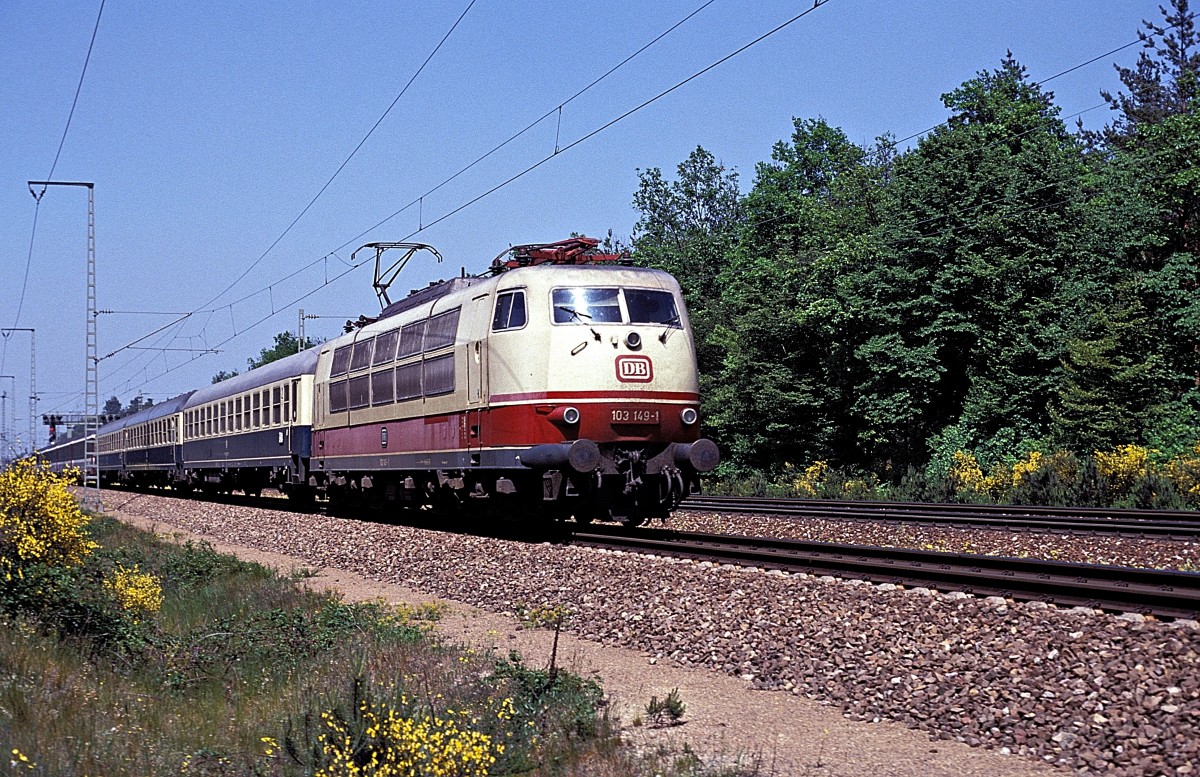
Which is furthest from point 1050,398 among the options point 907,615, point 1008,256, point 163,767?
point 163,767

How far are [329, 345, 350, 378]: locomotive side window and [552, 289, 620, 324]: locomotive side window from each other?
8838mm

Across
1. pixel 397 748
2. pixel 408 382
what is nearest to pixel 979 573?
pixel 397 748

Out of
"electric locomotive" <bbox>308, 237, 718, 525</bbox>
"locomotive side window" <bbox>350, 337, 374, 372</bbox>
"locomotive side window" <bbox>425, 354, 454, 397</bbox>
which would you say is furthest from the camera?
"locomotive side window" <bbox>350, 337, 374, 372</bbox>

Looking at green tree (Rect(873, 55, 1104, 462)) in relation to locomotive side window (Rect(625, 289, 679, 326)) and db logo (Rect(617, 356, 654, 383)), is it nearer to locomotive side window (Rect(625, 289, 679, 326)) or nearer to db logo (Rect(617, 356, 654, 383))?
locomotive side window (Rect(625, 289, 679, 326))

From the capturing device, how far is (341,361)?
24.4m

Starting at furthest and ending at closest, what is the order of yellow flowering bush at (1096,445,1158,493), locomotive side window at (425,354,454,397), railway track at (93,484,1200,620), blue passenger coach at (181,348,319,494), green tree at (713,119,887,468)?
green tree at (713,119,887,468), blue passenger coach at (181,348,319,494), yellow flowering bush at (1096,445,1158,493), locomotive side window at (425,354,454,397), railway track at (93,484,1200,620)

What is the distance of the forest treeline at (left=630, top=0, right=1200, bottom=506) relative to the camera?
2878cm

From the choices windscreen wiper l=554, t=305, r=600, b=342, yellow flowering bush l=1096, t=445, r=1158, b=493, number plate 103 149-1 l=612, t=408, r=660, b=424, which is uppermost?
windscreen wiper l=554, t=305, r=600, b=342

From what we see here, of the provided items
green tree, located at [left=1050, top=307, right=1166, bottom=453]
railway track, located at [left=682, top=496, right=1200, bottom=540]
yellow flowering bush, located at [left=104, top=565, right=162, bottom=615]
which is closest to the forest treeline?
green tree, located at [left=1050, top=307, right=1166, bottom=453]

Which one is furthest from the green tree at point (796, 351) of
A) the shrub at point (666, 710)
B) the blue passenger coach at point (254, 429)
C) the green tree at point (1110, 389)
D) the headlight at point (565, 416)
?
the shrub at point (666, 710)

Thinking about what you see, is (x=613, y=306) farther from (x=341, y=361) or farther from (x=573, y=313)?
(x=341, y=361)

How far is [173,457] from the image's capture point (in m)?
44.4

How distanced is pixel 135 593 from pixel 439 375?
6807 mm

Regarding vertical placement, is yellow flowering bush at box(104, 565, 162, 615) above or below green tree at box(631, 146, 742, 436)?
below
